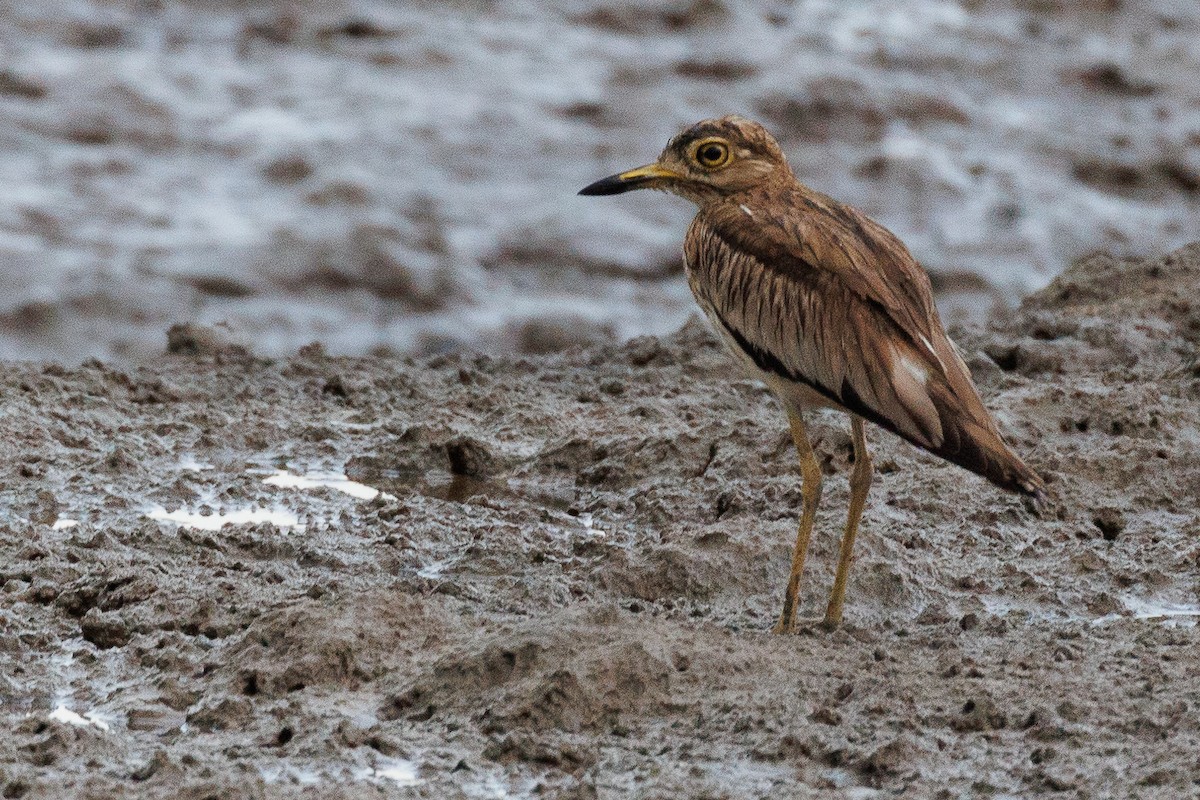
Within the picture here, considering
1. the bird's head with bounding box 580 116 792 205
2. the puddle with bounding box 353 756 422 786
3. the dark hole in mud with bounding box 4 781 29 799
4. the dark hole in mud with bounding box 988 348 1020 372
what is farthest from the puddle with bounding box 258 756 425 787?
the dark hole in mud with bounding box 988 348 1020 372

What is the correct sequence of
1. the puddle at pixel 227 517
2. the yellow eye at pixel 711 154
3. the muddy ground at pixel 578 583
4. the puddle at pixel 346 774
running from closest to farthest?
1. the puddle at pixel 346 774
2. the muddy ground at pixel 578 583
3. the yellow eye at pixel 711 154
4. the puddle at pixel 227 517

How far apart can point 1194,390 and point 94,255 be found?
6.34m

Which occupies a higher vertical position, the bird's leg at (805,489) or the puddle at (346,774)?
the bird's leg at (805,489)

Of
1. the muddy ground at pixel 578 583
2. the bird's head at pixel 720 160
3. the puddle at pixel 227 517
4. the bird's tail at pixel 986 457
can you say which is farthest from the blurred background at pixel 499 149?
the bird's tail at pixel 986 457

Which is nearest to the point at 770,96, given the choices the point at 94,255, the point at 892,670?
the point at 94,255

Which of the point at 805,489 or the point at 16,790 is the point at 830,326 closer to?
the point at 805,489

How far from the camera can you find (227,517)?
5645mm

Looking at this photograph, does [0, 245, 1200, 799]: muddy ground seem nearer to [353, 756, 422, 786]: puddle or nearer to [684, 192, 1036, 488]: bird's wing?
[353, 756, 422, 786]: puddle

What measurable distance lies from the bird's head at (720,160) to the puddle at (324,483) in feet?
4.25

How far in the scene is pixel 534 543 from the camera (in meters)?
5.39

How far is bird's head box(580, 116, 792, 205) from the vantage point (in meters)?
5.47

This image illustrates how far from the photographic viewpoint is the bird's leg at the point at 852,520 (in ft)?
16.2

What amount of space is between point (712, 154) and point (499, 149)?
278 inches

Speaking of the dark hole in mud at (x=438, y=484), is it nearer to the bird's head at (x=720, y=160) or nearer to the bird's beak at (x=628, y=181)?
the bird's beak at (x=628, y=181)
